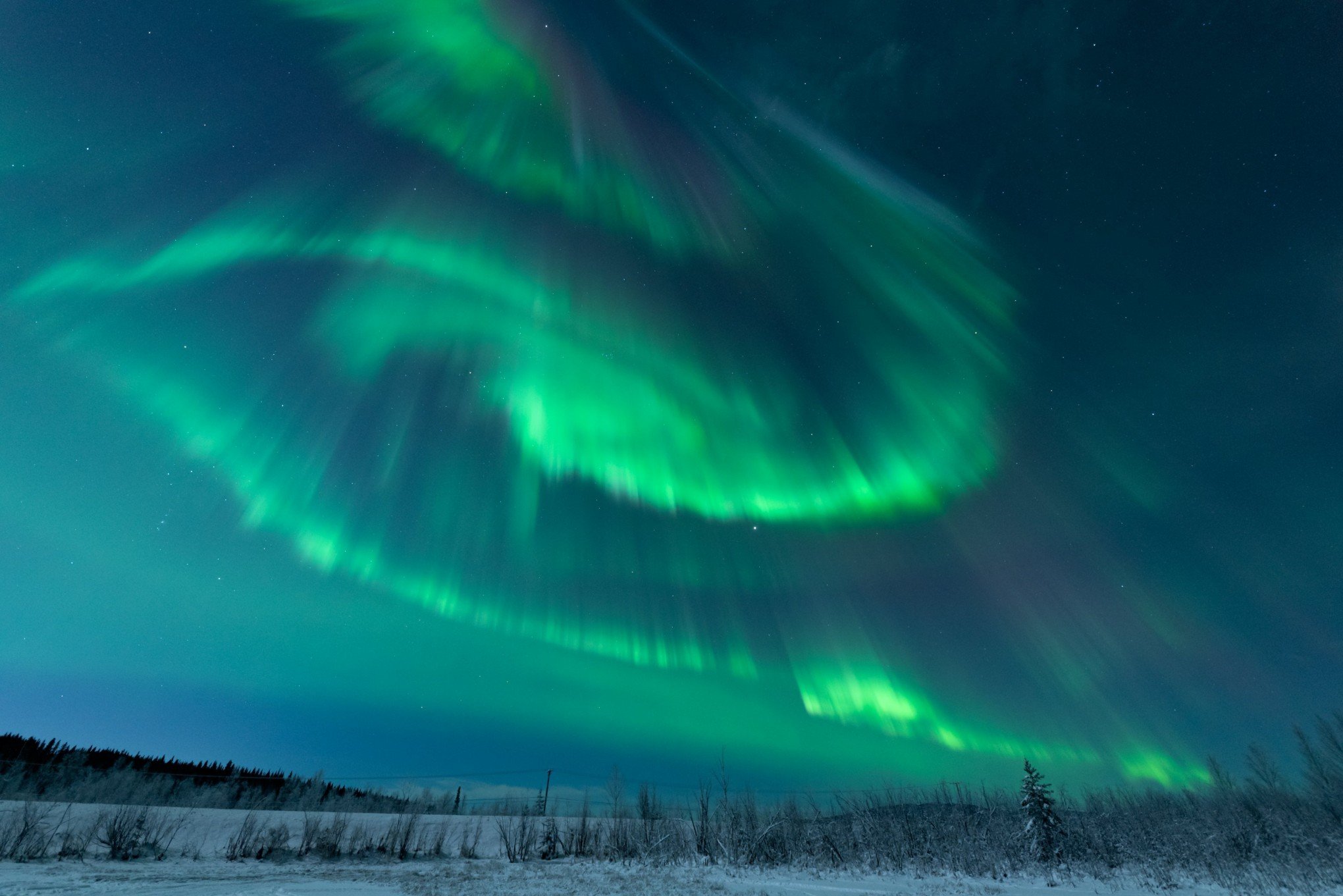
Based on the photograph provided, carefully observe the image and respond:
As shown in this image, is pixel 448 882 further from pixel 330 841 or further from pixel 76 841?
pixel 76 841

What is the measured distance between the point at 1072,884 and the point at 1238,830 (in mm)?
34263

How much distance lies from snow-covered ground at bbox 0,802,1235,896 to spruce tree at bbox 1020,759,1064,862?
1450cm

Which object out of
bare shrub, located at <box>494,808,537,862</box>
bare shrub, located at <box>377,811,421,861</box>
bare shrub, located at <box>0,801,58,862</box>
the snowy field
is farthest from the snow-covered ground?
bare shrub, located at <box>377,811,421,861</box>

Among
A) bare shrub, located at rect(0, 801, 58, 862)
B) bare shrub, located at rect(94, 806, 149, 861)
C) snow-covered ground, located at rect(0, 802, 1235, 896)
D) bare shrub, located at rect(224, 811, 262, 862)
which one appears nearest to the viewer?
snow-covered ground, located at rect(0, 802, 1235, 896)

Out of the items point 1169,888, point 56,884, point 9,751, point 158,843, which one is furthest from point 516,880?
point 9,751

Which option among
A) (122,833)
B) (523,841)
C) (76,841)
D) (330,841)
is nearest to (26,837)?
(76,841)

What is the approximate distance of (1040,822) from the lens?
56562mm

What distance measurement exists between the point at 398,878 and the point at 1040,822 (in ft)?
192

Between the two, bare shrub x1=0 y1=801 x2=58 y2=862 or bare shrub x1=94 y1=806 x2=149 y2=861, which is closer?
bare shrub x1=0 y1=801 x2=58 y2=862

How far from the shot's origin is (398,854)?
52.9 meters

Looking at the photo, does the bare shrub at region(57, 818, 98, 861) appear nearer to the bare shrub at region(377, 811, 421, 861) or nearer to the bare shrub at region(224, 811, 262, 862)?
the bare shrub at region(224, 811, 262, 862)

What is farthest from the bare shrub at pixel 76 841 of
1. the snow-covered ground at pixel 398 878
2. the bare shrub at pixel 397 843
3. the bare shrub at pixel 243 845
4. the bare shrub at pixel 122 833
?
the bare shrub at pixel 397 843

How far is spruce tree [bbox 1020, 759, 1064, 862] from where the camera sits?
5478 cm

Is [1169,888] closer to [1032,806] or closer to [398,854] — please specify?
[1032,806]
